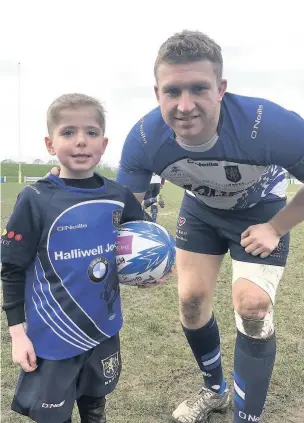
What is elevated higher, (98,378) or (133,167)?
(133,167)

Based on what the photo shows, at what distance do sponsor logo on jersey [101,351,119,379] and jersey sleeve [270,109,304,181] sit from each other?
5.06 ft

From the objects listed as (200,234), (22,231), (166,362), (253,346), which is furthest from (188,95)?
(166,362)

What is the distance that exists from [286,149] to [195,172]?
2.00ft

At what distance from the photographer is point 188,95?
2748 mm

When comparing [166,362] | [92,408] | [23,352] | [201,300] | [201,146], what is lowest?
[166,362]

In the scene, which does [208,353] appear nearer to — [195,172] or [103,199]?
[195,172]

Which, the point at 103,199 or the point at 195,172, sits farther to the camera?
the point at 195,172

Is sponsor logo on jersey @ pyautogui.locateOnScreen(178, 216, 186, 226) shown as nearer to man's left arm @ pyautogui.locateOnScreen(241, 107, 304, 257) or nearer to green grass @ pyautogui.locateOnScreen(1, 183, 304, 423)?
man's left arm @ pyautogui.locateOnScreen(241, 107, 304, 257)

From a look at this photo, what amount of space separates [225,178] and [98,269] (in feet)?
3.60

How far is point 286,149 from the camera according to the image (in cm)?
291

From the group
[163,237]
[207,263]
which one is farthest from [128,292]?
[163,237]

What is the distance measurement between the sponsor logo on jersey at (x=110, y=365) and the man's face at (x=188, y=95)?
138cm

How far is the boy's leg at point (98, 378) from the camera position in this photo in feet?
8.95

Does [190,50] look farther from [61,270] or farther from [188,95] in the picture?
[61,270]
